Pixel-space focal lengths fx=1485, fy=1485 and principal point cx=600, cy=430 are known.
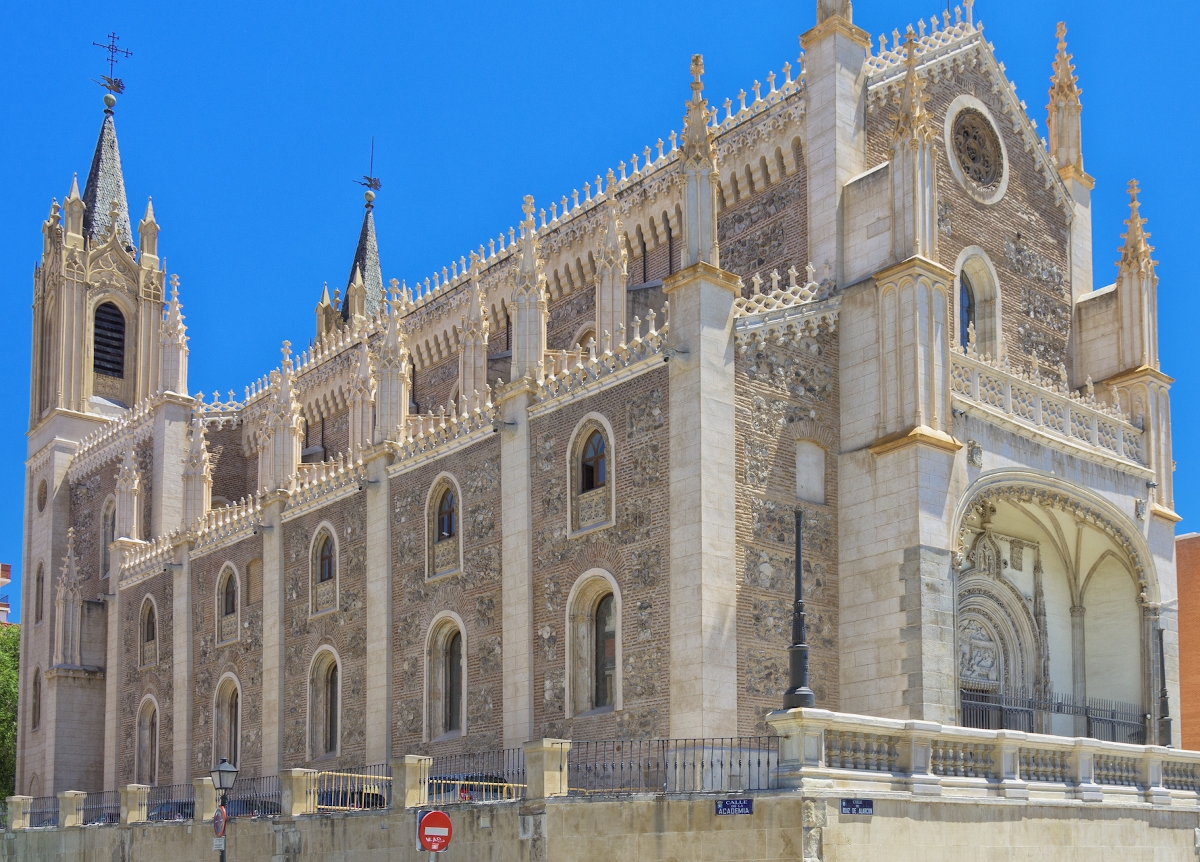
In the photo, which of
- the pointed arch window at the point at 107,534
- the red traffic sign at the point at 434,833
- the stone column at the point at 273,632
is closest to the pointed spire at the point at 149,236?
the pointed arch window at the point at 107,534

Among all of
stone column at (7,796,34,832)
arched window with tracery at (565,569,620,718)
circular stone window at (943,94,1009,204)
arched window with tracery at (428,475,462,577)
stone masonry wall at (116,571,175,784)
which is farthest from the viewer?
stone masonry wall at (116,571,175,784)

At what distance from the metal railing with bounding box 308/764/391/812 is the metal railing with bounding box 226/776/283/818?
0.92 metres

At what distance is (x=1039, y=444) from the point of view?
31438 millimetres

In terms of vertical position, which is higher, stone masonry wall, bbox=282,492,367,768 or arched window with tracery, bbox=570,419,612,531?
arched window with tracery, bbox=570,419,612,531

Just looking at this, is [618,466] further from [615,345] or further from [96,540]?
[96,540]

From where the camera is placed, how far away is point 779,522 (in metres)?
28.2

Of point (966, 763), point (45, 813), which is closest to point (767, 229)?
point (966, 763)

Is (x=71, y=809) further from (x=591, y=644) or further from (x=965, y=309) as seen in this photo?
(x=965, y=309)

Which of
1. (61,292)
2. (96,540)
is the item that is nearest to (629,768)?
(96,540)

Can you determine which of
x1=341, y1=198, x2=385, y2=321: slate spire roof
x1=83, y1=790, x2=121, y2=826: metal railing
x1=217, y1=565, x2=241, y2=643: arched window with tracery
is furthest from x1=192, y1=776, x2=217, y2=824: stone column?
x1=341, y1=198, x2=385, y2=321: slate spire roof

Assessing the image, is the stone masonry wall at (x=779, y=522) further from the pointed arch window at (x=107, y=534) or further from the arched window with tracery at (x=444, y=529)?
the pointed arch window at (x=107, y=534)

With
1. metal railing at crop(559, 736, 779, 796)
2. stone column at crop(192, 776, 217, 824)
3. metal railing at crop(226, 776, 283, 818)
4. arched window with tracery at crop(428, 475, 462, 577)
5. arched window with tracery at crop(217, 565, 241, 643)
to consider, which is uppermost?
arched window with tracery at crop(428, 475, 462, 577)

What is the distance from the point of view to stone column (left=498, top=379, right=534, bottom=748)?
30.4m

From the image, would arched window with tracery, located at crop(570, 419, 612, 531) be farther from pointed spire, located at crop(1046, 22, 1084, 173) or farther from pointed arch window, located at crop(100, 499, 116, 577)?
pointed arch window, located at crop(100, 499, 116, 577)
